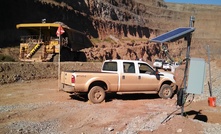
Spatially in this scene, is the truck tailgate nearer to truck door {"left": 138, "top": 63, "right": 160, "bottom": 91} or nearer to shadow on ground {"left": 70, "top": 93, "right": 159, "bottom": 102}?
shadow on ground {"left": 70, "top": 93, "right": 159, "bottom": 102}

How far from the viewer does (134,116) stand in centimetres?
890

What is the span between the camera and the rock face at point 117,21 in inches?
1461

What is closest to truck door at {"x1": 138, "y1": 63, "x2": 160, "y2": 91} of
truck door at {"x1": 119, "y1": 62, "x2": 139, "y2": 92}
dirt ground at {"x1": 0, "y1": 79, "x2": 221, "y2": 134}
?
truck door at {"x1": 119, "y1": 62, "x2": 139, "y2": 92}

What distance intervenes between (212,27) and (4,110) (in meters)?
130

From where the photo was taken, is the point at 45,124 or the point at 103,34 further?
the point at 103,34

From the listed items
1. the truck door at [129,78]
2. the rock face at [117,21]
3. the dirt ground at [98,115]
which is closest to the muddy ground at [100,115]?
the dirt ground at [98,115]

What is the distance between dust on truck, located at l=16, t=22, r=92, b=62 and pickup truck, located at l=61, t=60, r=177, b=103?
12168 mm

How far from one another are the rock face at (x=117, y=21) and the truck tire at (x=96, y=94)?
74.5ft

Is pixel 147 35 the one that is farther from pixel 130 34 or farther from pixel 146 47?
pixel 146 47

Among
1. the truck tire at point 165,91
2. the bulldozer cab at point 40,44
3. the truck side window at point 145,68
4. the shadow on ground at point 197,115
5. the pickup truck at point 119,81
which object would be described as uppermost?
the bulldozer cab at point 40,44

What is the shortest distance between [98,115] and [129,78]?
3403 mm

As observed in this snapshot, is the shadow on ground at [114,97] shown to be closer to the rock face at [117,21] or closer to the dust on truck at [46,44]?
the dust on truck at [46,44]

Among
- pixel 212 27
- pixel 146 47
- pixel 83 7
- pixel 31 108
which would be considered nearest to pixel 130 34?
pixel 146 47

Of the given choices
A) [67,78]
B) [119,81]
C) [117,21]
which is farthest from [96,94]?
[117,21]
